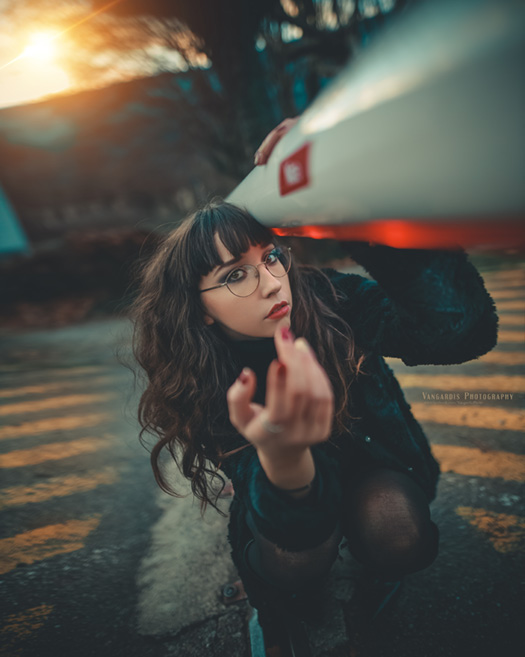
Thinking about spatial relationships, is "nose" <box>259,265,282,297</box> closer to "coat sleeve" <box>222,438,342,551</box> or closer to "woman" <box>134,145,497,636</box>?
"woman" <box>134,145,497,636</box>

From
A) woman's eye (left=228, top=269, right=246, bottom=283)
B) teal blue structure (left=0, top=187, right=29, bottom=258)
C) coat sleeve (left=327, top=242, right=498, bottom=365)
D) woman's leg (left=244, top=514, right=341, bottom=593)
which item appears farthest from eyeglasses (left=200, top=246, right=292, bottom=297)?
teal blue structure (left=0, top=187, right=29, bottom=258)

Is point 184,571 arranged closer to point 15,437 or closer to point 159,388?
point 159,388

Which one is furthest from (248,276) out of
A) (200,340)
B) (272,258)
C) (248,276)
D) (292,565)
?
(292,565)

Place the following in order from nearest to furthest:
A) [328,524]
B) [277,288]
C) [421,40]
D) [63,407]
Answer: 1. [421,40]
2. [328,524]
3. [277,288]
4. [63,407]

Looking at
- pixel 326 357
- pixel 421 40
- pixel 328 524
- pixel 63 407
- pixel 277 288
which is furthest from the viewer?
pixel 63 407

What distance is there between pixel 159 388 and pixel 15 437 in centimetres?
204

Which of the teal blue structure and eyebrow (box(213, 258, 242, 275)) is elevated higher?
the teal blue structure

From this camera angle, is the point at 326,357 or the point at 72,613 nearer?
the point at 326,357

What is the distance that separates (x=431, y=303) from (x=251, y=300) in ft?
1.51

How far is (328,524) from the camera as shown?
0.65 metres

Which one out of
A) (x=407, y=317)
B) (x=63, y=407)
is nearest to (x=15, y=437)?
(x=63, y=407)

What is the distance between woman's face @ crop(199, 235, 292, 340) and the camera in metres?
0.83

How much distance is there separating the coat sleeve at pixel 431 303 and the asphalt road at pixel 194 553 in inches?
31.0

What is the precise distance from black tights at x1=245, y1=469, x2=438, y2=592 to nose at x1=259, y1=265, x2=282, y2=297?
612mm
